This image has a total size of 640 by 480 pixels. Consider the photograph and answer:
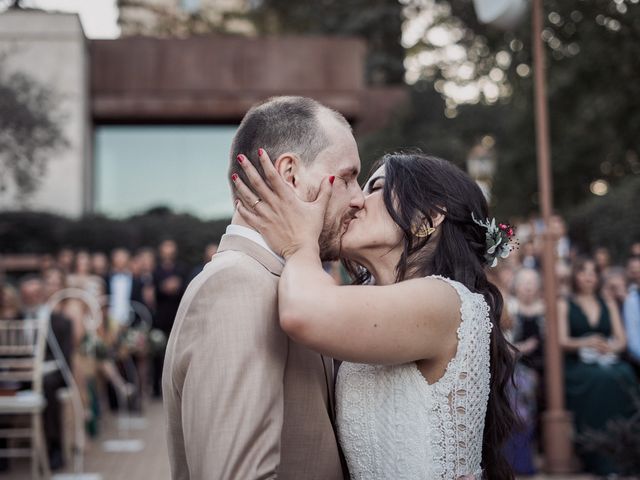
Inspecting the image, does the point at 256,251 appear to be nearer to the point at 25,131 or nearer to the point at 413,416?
the point at 413,416

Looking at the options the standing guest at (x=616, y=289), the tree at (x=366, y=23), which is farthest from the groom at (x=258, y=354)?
the tree at (x=366, y=23)

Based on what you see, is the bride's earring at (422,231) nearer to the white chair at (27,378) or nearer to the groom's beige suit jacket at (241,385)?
the groom's beige suit jacket at (241,385)

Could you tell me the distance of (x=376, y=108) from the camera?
78.6 ft

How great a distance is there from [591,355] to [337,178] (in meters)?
7.48

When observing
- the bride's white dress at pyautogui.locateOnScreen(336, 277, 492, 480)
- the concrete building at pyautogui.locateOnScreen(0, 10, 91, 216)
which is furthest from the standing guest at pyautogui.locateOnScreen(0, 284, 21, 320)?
the concrete building at pyautogui.locateOnScreen(0, 10, 91, 216)

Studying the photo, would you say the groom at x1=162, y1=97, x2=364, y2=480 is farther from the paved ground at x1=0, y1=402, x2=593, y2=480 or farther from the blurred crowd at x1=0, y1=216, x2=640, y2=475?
the paved ground at x1=0, y1=402, x2=593, y2=480

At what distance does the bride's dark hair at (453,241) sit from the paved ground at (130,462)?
5640mm

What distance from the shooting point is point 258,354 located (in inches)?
84.6

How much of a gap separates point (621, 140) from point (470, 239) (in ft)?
59.5

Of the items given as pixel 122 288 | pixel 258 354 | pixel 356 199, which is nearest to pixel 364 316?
pixel 258 354

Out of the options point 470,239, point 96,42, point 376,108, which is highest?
point 96,42

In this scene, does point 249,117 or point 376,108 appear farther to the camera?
point 376,108

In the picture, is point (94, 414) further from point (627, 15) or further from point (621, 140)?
point (621, 140)

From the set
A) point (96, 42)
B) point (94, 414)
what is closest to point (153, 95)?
point (96, 42)
